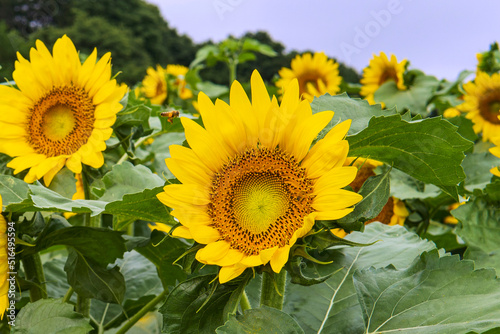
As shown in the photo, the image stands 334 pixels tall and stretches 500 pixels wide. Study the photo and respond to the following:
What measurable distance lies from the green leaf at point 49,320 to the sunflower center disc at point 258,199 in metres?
0.30

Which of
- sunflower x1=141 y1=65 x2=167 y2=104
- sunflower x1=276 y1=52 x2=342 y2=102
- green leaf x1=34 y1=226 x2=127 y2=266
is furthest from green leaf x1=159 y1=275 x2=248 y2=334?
sunflower x1=276 y1=52 x2=342 y2=102

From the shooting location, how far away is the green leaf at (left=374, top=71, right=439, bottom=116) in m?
1.85

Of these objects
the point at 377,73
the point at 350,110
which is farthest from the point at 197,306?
the point at 377,73

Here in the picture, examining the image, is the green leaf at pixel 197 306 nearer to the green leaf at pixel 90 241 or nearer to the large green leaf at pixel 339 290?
the large green leaf at pixel 339 290

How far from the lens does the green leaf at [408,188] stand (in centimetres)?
122

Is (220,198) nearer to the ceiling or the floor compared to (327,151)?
nearer to the floor

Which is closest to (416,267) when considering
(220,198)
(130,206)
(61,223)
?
(220,198)

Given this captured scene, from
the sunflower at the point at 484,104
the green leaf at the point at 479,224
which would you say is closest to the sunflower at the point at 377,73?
the sunflower at the point at 484,104

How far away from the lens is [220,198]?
74 centimetres

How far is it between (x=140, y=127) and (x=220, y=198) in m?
0.39

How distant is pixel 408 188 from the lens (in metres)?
1.28

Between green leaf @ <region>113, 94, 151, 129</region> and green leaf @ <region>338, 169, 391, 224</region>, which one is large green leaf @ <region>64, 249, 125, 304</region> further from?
green leaf @ <region>338, 169, 391, 224</region>

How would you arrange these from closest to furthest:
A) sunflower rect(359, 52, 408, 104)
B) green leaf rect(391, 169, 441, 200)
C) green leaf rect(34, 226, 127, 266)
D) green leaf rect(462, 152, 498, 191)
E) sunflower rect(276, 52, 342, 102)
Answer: green leaf rect(34, 226, 127, 266) → green leaf rect(391, 169, 441, 200) → green leaf rect(462, 152, 498, 191) → sunflower rect(359, 52, 408, 104) → sunflower rect(276, 52, 342, 102)

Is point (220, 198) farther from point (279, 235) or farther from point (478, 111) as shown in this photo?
point (478, 111)
